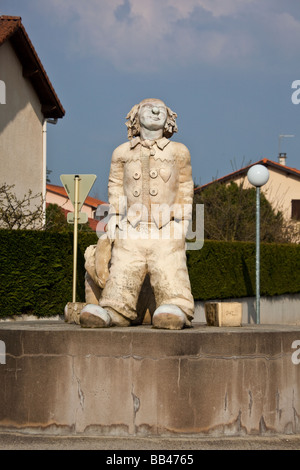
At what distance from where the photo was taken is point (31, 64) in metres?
22.9

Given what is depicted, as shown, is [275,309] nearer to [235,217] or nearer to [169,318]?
[235,217]

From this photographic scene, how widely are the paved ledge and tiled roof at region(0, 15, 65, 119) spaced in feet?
48.3

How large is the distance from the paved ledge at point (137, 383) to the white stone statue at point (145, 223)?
77cm

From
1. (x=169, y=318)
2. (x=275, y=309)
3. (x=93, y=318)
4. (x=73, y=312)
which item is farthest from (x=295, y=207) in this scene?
(x=93, y=318)

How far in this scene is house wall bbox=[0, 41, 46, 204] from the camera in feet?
69.9

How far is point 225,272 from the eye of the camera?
65.2 feet

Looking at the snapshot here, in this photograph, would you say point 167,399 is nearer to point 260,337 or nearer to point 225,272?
point 260,337

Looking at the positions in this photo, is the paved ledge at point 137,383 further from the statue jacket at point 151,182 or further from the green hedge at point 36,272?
the green hedge at point 36,272

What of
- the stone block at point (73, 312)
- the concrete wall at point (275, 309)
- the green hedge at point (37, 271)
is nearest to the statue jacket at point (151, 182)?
the stone block at point (73, 312)

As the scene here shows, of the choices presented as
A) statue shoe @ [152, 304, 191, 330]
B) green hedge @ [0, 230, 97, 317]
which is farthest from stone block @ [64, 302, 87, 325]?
green hedge @ [0, 230, 97, 317]

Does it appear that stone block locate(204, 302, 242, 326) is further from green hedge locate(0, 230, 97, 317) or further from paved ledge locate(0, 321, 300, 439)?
green hedge locate(0, 230, 97, 317)

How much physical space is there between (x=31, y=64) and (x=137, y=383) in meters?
17.7
